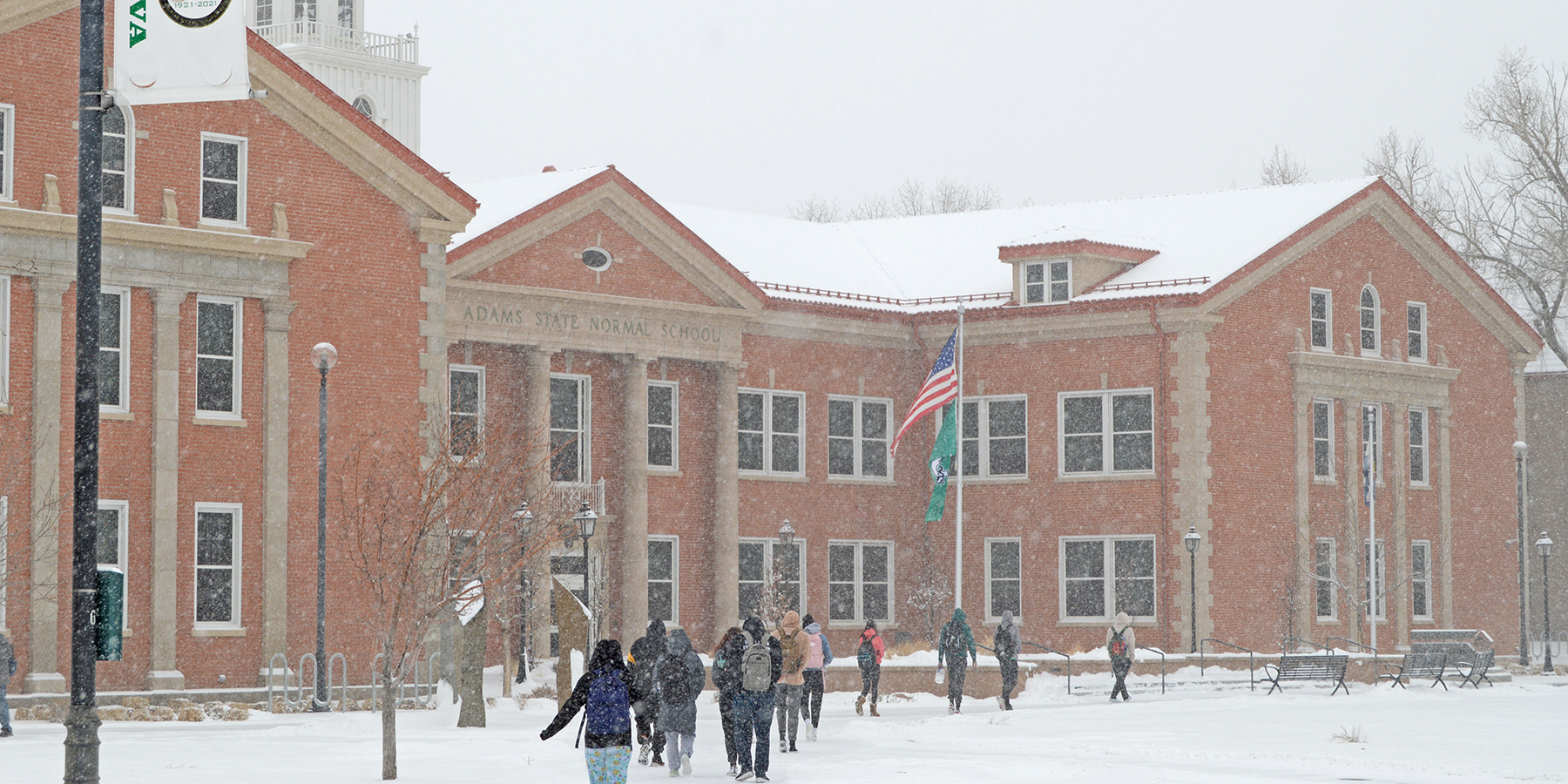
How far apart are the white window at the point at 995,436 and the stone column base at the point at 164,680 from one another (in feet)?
63.9

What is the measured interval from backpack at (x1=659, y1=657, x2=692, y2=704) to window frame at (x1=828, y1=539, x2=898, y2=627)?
25.0 m

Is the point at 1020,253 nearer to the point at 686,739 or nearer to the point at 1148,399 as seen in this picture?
the point at 1148,399

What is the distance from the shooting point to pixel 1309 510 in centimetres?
4481

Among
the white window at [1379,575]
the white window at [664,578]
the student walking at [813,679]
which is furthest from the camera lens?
the white window at [1379,575]

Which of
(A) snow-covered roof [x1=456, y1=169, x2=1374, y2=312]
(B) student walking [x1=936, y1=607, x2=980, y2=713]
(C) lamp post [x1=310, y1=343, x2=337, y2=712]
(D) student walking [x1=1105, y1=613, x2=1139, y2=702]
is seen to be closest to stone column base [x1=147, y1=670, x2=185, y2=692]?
(C) lamp post [x1=310, y1=343, x2=337, y2=712]

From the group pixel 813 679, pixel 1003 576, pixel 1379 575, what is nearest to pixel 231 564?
pixel 813 679

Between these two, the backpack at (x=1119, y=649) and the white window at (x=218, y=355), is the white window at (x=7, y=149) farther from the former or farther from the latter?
the backpack at (x=1119, y=649)

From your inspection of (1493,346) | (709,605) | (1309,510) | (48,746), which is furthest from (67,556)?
(1493,346)

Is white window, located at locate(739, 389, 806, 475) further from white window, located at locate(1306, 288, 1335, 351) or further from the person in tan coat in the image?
the person in tan coat

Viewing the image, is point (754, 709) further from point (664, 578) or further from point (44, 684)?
point (664, 578)

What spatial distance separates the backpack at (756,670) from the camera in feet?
65.5

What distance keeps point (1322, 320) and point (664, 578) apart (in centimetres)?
1612

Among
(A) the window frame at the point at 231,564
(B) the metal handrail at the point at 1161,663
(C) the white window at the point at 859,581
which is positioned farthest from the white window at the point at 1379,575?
(A) the window frame at the point at 231,564

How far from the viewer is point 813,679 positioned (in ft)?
81.9
